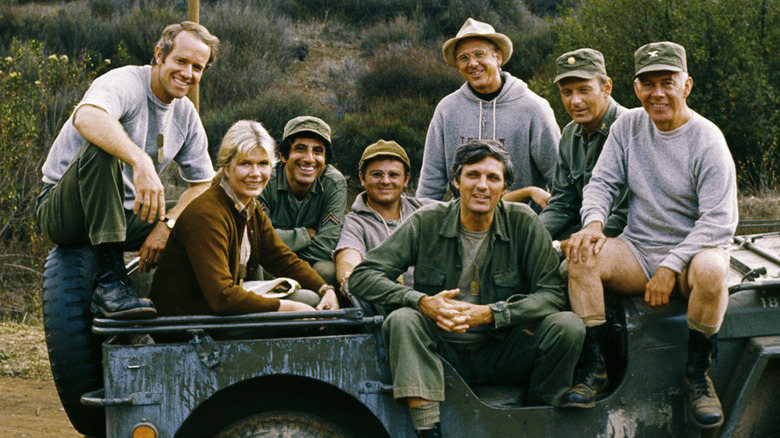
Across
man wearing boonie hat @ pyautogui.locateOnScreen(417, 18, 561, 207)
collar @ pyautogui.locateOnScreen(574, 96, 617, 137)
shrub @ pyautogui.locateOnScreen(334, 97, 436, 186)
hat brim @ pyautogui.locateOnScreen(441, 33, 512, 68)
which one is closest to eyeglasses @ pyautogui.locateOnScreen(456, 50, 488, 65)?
man wearing boonie hat @ pyautogui.locateOnScreen(417, 18, 561, 207)

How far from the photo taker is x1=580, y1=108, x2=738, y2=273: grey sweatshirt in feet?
11.5

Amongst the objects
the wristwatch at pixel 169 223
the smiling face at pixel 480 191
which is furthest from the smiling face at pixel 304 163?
the smiling face at pixel 480 191

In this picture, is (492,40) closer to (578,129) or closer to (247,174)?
(578,129)

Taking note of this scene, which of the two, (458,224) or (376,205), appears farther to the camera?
(376,205)

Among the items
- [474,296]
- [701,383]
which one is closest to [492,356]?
[474,296]

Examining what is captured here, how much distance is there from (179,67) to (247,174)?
777 millimetres

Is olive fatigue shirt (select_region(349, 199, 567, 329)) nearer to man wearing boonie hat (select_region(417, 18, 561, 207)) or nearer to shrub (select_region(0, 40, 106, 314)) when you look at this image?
man wearing boonie hat (select_region(417, 18, 561, 207))

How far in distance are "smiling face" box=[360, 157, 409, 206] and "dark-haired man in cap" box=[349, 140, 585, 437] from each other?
890 millimetres

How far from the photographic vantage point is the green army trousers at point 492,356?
3191 millimetres

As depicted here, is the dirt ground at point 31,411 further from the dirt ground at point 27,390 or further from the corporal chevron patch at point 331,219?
the corporal chevron patch at point 331,219

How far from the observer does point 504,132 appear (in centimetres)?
531

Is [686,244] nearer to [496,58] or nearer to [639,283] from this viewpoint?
[639,283]

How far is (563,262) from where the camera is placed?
3805 millimetres

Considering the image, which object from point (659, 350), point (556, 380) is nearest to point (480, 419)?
point (556, 380)
